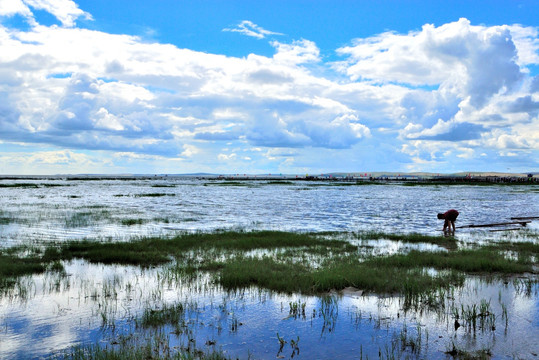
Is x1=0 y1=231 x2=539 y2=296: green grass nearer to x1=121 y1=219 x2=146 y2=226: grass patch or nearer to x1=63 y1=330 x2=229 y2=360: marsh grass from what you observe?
x1=63 y1=330 x2=229 y2=360: marsh grass

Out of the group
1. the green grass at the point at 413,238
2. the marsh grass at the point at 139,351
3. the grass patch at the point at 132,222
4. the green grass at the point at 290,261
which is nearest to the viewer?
the marsh grass at the point at 139,351

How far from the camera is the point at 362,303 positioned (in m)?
10.9

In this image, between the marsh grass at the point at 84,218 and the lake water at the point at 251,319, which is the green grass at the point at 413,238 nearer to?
the lake water at the point at 251,319

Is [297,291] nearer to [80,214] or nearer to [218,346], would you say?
[218,346]

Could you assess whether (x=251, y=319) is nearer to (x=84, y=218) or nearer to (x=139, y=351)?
(x=139, y=351)

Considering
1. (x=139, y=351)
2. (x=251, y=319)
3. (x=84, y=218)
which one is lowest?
(x=84, y=218)

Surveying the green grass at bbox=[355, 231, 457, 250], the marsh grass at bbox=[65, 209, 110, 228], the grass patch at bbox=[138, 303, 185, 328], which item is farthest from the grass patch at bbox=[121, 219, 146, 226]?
the grass patch at bbox=[138, 303, 185, 328]

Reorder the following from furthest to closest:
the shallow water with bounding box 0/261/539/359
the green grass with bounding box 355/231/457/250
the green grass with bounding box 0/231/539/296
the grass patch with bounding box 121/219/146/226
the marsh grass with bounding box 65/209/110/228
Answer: the grass patch with bounding box 121/219/146/226, the marsh grass with bounding box 65/209/110/228, the green grass with bounding box 355/231/457/250, the green grass with bounding box 0/231/539/296, the shallow water with bounding box 0/261/539/359

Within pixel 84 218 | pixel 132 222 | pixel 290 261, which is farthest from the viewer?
pixel 84 218

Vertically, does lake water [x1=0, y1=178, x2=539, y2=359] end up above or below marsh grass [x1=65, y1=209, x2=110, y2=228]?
above

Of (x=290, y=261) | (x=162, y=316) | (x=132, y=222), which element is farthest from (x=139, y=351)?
(x=132, y=222)

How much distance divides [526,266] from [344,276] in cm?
789

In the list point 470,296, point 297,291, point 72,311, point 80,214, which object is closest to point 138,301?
point 72,311

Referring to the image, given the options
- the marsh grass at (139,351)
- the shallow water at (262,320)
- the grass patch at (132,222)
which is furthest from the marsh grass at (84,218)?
the marsh grass at (139,351)
